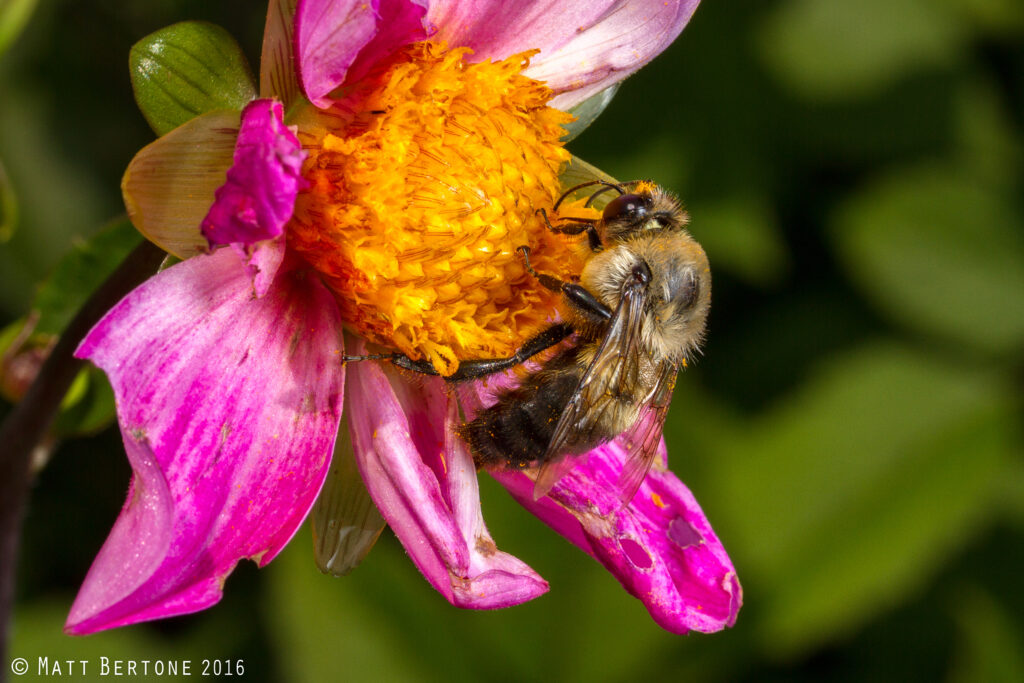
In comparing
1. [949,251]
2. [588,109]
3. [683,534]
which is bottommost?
[949,251]

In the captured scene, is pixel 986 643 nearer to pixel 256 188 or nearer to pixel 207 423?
pixel 207 423

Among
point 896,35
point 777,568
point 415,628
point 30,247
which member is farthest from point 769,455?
point 30,247

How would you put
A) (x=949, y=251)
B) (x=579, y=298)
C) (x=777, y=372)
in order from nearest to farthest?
(x=579, y=298)
(x=777, y=372)
(x=949, y=251)

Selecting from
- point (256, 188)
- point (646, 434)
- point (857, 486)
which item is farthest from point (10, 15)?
point (857, 486)

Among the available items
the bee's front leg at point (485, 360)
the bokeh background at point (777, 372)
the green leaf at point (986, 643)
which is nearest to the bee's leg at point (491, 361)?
the bee's front leg at point (485, 360)

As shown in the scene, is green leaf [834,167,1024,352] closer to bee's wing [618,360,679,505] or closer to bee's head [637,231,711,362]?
bee's head [637,231,711,362]

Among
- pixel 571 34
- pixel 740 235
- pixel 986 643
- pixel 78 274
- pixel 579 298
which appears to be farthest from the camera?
pixel 740 235
